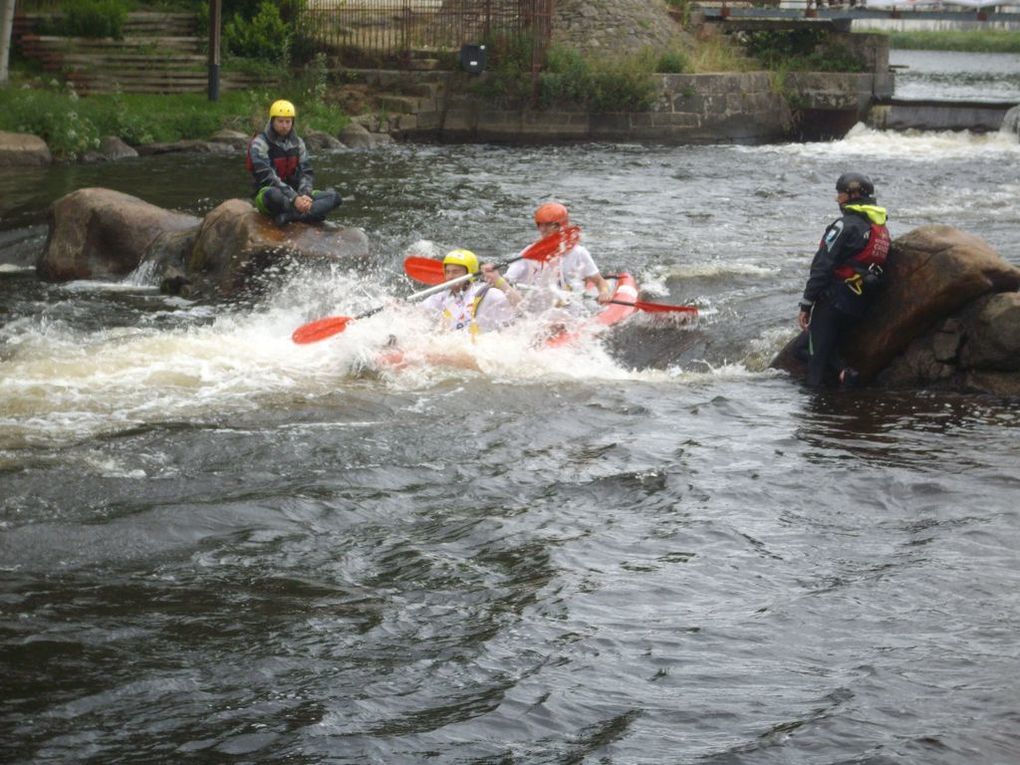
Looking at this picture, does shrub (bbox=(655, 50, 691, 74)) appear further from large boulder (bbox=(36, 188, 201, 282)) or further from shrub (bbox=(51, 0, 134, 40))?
large boulder (bbox=(36, 188, 201, 282))

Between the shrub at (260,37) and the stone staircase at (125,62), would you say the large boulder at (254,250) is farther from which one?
the shrub at (260,37)

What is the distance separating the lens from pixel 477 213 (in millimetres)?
18219

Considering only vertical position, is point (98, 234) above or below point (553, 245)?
below

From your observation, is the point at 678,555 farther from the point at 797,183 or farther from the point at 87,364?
the point at 797,183

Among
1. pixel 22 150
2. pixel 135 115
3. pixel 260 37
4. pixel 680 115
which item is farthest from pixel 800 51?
pixel 22 150

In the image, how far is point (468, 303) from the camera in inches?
443

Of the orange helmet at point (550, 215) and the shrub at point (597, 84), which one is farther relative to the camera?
the shrub at point (597, 84)

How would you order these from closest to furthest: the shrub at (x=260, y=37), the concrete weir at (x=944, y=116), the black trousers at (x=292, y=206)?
the black trousers at (x=292, y=206)
the shrub at (x=260, y=37)
the concrete weir at (x=944, y=116)

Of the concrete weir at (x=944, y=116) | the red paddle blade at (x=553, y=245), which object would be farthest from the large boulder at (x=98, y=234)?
the concrete weir at (x=944, y=116)

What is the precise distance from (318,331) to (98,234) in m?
4.84

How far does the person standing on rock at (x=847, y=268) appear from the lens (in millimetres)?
10117

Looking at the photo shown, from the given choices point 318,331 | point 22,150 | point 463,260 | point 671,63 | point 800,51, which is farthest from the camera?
point 800,51

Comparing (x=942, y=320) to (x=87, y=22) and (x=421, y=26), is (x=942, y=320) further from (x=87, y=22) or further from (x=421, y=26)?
(x=421, y=26)

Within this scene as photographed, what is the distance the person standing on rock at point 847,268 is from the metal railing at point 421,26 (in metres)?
18.2
